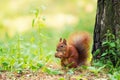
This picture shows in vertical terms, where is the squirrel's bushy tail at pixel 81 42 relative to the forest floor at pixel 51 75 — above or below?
above

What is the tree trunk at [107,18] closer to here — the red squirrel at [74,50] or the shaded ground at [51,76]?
the red squirrel at [74,50]

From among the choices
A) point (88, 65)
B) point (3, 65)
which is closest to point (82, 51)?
point (88, 65)

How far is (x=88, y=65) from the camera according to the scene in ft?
16.8

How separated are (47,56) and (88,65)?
0.48 metres

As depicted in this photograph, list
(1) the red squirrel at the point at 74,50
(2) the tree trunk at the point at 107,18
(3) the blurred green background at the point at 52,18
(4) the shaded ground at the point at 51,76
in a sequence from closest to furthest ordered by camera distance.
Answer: (4) the shaded ground at the point at 51,76 < (2) the tree trunk at the point at 107,18 < (1) the red squirrel at the point at 74,50 < (3) the blurred green background at the point at 52,18

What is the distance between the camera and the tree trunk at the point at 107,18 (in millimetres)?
4934

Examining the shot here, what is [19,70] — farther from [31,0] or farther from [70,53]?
[31,0]

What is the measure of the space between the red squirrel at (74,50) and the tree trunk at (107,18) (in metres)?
0.18

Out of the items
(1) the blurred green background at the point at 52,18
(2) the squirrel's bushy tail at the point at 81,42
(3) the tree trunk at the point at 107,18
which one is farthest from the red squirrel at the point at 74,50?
(1) the blurred green background at the point at 52,18

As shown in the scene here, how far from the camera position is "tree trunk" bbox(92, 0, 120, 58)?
4.93m

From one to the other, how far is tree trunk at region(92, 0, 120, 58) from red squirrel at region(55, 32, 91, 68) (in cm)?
18

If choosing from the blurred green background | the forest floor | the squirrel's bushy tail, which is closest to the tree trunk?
the squirrel's bushy tail

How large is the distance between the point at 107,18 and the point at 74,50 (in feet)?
1.68

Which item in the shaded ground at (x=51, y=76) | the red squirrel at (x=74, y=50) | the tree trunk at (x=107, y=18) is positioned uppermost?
the tree trunk at (x=107, y=18)
